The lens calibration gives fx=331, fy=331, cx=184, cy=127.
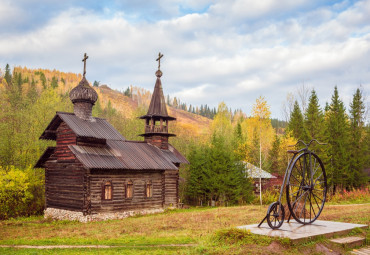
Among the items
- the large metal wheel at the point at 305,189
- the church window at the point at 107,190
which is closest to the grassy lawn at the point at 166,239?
the large metal wheel at the point at 305,189

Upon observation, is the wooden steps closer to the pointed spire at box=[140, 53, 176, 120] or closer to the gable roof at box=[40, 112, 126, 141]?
the gable roof at box=[40, 112, 126, 141]

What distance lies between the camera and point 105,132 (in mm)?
25719

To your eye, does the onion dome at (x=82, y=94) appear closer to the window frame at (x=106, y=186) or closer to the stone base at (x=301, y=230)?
the window frame at (x=106, y=186)

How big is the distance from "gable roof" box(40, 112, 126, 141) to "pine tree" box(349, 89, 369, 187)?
33.7 meters

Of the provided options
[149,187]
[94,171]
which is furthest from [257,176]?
[94,171]

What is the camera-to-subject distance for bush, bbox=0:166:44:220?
2497cm

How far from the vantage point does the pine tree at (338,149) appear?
4347 cm

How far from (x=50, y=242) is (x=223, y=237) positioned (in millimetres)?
8068

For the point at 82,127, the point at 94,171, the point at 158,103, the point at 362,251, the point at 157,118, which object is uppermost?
the point at 158,103

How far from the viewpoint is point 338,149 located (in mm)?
44875

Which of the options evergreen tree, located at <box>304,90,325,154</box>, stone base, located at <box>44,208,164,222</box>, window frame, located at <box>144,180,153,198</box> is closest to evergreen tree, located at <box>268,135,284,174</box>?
evergreen tree, located at <box>304,90,325,154</box>

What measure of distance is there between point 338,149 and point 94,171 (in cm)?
3476

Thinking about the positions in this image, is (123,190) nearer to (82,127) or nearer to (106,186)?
(106,186)

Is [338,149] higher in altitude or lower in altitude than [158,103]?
lower
